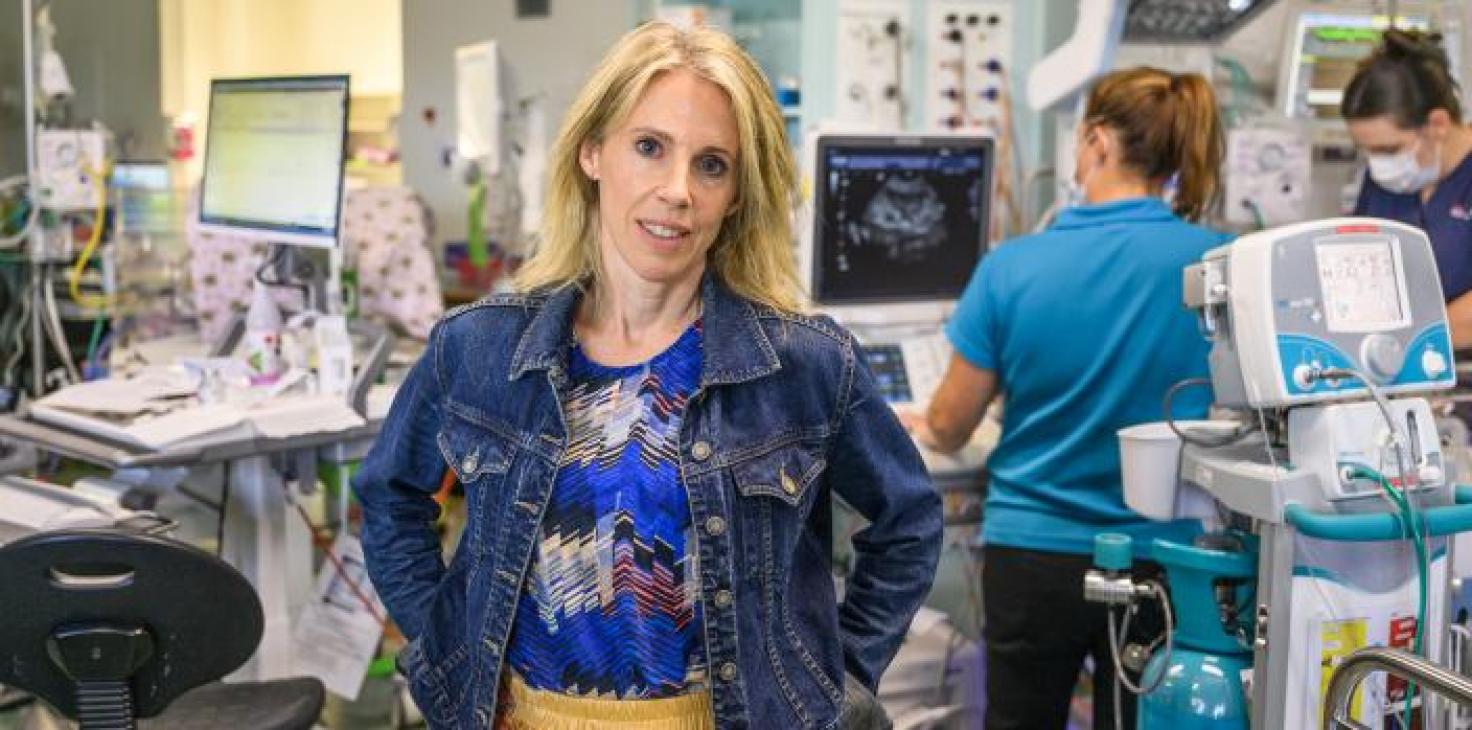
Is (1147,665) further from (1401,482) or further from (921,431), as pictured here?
(921,431)

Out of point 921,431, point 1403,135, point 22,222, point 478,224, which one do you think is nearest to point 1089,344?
point 921,431

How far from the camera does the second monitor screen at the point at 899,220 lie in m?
3.33

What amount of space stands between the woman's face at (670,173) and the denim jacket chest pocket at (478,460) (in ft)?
0.67

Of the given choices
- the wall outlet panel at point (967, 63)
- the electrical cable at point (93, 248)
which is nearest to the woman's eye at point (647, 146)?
the wall outlet panel at point (967, 63)

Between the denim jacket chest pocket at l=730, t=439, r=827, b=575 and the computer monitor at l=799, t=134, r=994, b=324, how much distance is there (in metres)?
1.72

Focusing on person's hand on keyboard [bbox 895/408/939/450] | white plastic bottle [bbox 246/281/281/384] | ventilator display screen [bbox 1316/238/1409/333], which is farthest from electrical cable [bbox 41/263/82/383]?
ventilator display screen [bbox 1316/238/1409/333]

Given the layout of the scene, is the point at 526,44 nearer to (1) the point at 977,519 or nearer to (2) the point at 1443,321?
(1) the point at 977,519

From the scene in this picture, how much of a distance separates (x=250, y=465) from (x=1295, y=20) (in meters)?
2.56

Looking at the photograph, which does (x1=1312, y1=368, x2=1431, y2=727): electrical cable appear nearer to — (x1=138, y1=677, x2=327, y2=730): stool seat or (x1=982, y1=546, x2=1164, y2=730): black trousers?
(x1=982, y1=546, x2=1164, y2=730): black trousers

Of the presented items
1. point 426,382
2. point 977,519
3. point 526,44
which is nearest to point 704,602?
point 426,382

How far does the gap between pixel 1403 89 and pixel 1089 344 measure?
1.13m

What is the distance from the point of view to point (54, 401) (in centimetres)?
310

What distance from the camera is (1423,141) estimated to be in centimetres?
327

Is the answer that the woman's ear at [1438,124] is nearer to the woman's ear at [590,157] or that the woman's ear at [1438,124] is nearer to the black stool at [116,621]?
the woman's ear at [590,157]
